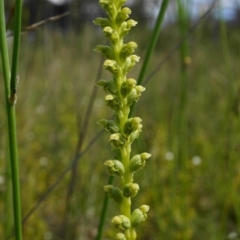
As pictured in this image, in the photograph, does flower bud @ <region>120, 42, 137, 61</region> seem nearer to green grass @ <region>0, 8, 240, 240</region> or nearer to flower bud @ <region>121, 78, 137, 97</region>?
flower bud @ <region>121, 78, 137, 97</region>

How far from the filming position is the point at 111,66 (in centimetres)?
55

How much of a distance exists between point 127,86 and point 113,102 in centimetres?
3

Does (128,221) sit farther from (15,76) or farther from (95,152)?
(95,152)

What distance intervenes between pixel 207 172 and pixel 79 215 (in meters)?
0.90

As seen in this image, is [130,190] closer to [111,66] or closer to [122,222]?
[122,222]

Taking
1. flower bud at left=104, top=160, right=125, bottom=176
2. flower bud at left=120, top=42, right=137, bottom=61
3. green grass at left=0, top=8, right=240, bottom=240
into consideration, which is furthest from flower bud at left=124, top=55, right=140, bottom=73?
green grass at left=0, top=8, right=240, bottom=240

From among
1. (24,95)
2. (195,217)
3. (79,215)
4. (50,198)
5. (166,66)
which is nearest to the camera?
(79,215)

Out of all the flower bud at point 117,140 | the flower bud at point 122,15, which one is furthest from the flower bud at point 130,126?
the flower bud at point 122,15

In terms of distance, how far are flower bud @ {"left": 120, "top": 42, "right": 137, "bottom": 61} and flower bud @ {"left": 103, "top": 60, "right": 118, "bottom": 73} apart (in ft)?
0.04

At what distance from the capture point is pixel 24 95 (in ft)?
13.7

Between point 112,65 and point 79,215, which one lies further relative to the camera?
point 79,215

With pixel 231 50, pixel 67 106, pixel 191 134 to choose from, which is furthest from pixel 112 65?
pixel 231 50

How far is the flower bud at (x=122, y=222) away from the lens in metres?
0.54

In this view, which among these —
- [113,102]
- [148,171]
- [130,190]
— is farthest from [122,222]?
[148,171]
